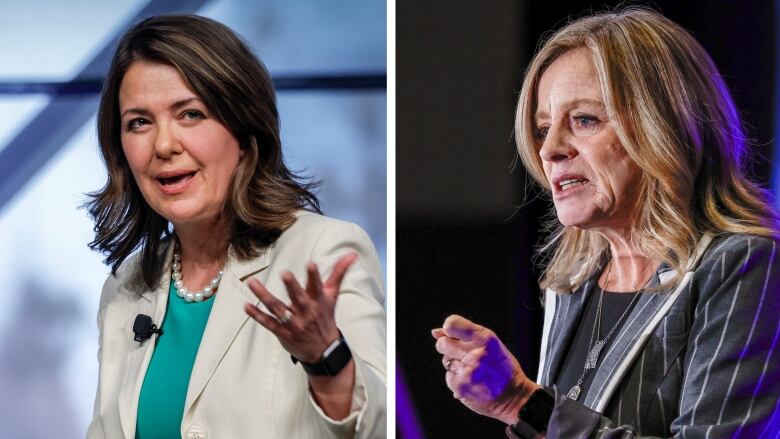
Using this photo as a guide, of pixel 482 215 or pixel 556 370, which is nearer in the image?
pixel 556 370

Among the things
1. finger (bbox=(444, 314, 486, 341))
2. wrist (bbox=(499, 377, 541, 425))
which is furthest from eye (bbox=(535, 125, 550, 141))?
wrist (bbox=(499, 377, 541, 425))

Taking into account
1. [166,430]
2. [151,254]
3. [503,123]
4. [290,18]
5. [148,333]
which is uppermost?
[290,18]

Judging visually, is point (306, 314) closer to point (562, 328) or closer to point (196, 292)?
point (196, 292)

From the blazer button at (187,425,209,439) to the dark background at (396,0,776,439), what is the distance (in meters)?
0.60

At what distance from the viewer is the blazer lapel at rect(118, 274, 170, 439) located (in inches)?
125

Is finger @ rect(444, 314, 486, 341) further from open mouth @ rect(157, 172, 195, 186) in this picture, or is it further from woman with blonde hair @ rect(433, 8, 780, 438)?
open mouth @ rect(157, 172, 195, 186)

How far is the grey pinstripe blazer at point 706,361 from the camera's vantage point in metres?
2.85

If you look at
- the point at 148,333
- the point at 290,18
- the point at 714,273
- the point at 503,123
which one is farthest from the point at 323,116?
the point at 714,273

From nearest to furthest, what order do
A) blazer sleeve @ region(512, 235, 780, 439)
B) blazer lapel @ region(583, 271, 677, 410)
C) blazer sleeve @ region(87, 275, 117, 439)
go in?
blazer sleeve @ region(512, 235, 780, 439) < blazer lapel @ region(583, 271, 677, 410) < blazer sleeve @ region(87, 275, 117, 439)

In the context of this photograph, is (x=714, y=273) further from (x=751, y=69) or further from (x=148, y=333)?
(x=148, y=333)

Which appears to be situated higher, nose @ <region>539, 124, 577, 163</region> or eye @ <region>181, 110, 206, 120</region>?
eye @ <region>181, 110, 206, 120</region>

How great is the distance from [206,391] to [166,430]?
0.53ft

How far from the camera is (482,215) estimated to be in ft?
11.0

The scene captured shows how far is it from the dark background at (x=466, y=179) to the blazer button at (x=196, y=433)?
602mm
